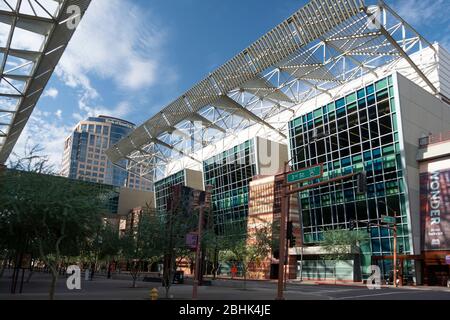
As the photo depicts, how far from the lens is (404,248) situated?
49.7 metres

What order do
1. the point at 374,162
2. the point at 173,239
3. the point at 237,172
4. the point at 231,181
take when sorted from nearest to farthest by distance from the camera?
the point at 173,239 < the point at 374,162 < the point at 237,172 < the point at 231,181

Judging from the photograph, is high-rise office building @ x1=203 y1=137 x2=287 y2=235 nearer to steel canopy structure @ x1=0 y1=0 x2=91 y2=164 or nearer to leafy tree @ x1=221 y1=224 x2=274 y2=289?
leafy tree @ x1=221 y1=224 x2=274 y2=289

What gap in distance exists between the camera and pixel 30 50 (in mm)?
21172

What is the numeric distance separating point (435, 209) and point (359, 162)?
1030 cm

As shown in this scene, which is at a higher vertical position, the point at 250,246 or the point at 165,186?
the point at 165,186

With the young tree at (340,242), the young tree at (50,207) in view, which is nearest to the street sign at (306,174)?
the young tree at (50,207)

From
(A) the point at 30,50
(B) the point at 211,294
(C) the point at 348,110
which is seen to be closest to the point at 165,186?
(C) the point at 348,110

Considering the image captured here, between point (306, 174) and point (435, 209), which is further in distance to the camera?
point (435, 209)

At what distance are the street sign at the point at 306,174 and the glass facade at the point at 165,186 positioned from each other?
74.1 metres

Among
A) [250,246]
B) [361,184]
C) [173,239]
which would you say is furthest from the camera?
[250,246]

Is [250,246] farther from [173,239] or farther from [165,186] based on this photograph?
[165,186]

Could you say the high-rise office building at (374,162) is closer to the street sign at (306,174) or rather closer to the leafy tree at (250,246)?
the leafy tree at (250,246)

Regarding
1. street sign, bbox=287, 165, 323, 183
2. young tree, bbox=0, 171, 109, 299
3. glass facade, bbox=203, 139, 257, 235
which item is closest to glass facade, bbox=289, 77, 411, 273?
glass facade, bbox=203, 139, 257, 235

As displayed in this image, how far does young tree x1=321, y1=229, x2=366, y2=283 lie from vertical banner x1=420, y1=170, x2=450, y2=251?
743 cm
